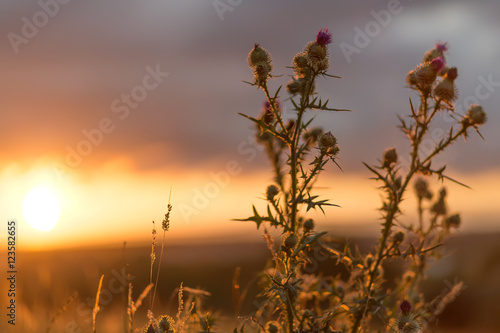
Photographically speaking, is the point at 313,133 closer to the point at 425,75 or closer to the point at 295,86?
the point at 295,86

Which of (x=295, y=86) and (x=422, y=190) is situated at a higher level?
(x=295, y=86)

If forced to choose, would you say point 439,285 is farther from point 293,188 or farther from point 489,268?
point 293,188

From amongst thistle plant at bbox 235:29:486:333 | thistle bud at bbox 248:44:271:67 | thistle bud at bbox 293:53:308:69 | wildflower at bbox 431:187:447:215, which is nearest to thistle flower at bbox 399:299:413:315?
thistle plant at bbox 235:29:486:333

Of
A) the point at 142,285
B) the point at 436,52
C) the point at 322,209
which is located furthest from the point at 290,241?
the point at 142,285

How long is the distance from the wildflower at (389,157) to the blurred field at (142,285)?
0.95 metres

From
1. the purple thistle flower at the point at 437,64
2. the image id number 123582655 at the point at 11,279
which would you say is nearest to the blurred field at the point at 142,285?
the image id number 123582655 at the point at 11,279

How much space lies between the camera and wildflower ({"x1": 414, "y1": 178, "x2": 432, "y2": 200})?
5.67 metres

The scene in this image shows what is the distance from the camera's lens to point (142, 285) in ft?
71.9

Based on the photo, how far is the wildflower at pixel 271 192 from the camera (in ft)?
13.5

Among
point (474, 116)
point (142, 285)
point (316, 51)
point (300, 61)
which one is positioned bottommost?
point (142, 285)

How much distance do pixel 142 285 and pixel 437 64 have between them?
64.6 feet

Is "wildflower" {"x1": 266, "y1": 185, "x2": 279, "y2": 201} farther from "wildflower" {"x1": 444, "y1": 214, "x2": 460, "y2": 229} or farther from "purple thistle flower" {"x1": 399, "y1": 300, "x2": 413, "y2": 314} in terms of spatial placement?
"wildflower" {"x1": 444, "y1": 214, "x2": 460, "y2": 229}

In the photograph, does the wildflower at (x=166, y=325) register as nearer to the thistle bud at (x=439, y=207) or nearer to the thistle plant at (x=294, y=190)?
the thistle plant at (x=294, y=190)

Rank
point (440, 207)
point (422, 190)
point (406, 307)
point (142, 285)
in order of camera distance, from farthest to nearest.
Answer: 1. point (142, 285)
2. point (422, 190)
3. point (440, 207)
4. point (406, 307)
